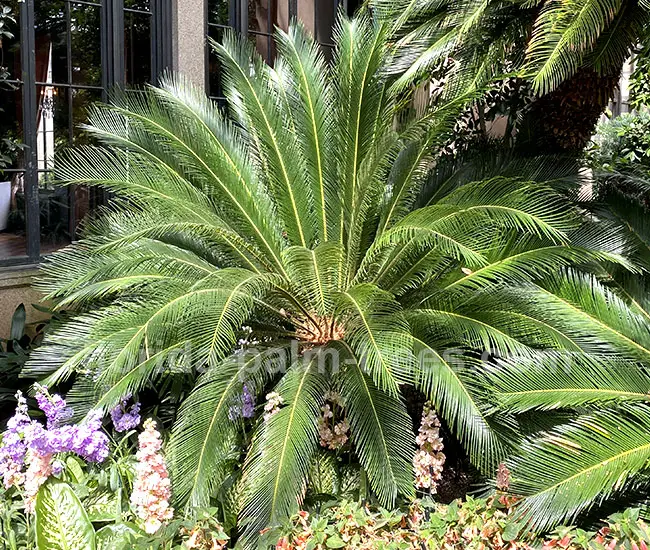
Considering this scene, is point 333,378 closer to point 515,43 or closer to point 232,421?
point 232,421

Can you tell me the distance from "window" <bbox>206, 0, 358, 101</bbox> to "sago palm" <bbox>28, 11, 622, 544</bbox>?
7.77 feet

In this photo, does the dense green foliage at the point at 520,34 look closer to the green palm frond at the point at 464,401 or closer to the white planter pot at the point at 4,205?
the green palm frond at the point at 464,401

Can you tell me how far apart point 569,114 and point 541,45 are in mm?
1367

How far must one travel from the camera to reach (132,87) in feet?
19.8

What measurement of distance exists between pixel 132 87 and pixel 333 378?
3.61 m

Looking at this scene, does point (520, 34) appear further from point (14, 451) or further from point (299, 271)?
point (14, 451)

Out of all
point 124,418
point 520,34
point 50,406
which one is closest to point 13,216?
point 124,418

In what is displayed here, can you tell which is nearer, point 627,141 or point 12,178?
point 12,178

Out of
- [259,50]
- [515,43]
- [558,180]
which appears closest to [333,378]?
[558,180]

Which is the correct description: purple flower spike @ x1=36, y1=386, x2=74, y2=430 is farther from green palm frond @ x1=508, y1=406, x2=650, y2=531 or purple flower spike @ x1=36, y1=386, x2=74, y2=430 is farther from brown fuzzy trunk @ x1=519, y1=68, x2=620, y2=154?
brown fuzzy trunk @ x1=519, y1=68, x2=620, y2=154

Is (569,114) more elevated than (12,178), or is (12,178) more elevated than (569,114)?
(569,114)

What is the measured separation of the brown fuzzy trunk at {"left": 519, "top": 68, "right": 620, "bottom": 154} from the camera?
191 inches

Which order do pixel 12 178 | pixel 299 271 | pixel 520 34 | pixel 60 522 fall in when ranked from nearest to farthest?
A: pixel 60 522, pixel 299 271, pixel 520 34, pixel 12 178

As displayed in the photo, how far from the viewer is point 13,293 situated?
525cm
